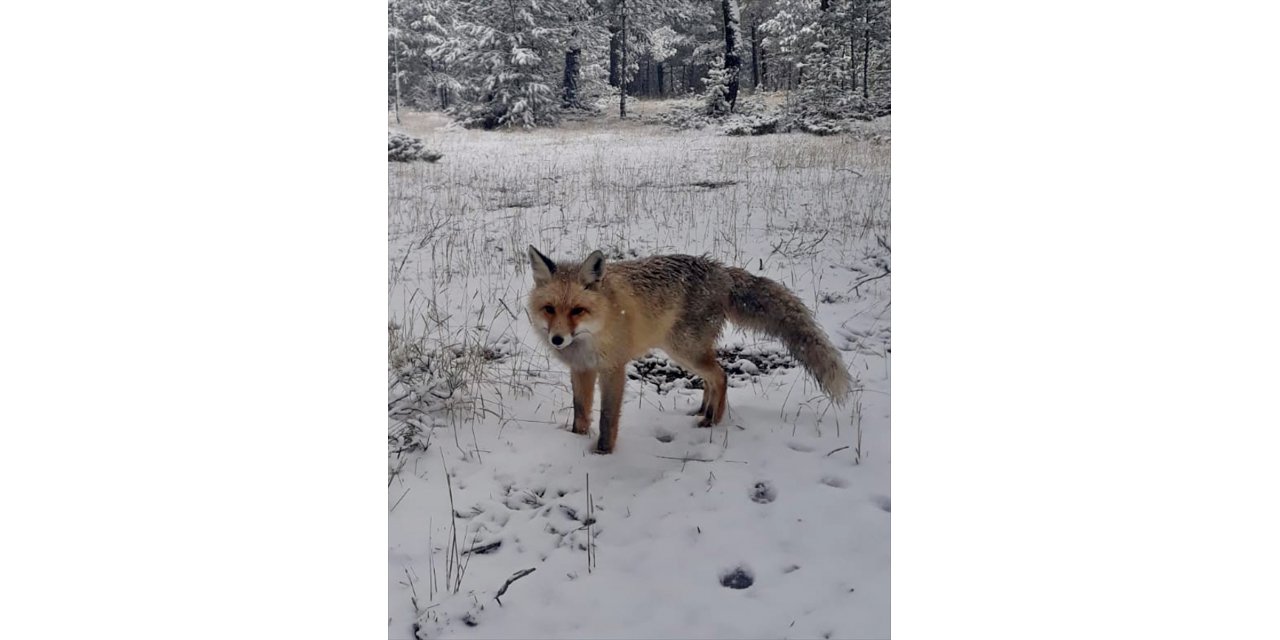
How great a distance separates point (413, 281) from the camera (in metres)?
3.39

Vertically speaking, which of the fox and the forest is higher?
the forest

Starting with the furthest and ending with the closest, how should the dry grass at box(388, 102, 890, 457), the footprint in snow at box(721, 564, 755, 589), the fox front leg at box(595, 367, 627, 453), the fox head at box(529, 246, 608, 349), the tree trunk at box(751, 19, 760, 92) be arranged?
the tree trunk at box(751, 19, 760, 92), the dry grass at box(388, 102, 890, 457), the fox front leg at box(595, 367, 627, 453), the fox head at box(529, 246, 608, 349), the footprint in snow at box(721, 564, 755, 589)

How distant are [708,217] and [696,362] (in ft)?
1.85

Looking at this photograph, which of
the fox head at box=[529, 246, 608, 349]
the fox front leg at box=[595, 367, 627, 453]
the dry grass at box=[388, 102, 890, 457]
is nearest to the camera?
the fox head at box=[529, 246, 608, 349]

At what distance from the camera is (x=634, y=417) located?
316 cm

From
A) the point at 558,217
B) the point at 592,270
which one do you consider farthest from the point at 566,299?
the point at 558,217

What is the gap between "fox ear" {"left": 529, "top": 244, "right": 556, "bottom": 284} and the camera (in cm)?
313

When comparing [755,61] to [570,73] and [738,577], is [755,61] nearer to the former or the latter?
[570,73]

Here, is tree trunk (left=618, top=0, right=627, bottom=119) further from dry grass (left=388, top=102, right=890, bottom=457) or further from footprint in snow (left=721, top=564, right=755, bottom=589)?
footprint in snow (left=721, top=564, right=755, bottom=589)

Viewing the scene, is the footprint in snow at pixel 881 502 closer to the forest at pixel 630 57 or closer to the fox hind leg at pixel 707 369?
the fox hind leg at pixel 707 369

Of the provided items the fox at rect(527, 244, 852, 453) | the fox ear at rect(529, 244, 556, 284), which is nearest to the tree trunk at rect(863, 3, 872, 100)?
the fox at rect(527, 244, 852, 453)

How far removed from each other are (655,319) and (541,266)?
46cm
